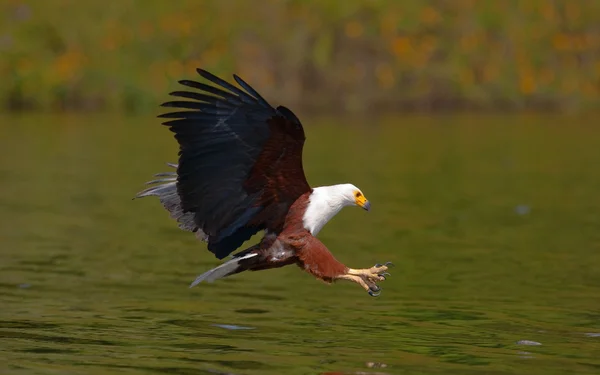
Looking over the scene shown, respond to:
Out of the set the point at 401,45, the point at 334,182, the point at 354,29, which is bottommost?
the point at 334,182

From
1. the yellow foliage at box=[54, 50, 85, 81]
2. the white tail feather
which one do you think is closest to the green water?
the white tail feather

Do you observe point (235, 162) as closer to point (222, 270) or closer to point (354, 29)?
point (222, 270)

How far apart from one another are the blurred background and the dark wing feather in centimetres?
86

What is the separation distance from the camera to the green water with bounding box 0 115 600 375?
978 centimetres

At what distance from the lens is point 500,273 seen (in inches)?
554

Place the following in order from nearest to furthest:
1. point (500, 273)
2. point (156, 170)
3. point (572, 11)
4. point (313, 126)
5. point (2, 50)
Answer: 1. point (500, 273)
2. point (156, 170)
3. point (313, 126)
4. point (2, 50)
5. point (572, 11)

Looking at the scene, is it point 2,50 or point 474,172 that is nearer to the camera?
point 474,172

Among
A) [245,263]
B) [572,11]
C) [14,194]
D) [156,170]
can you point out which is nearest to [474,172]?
[156,170]

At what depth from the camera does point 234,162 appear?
1014cm

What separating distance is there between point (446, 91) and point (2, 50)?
46.3ft

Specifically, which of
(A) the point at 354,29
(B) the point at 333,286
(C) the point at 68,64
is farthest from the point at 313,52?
(B) the point at 333,286

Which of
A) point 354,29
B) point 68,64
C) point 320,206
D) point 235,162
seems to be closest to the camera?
point 235,162

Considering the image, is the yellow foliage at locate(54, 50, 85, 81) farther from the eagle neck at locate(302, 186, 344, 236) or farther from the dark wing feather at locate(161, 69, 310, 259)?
the eagle neck at locate(302, 186, 344, 236)

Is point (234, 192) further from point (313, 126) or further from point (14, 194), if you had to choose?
point (313, 126)
